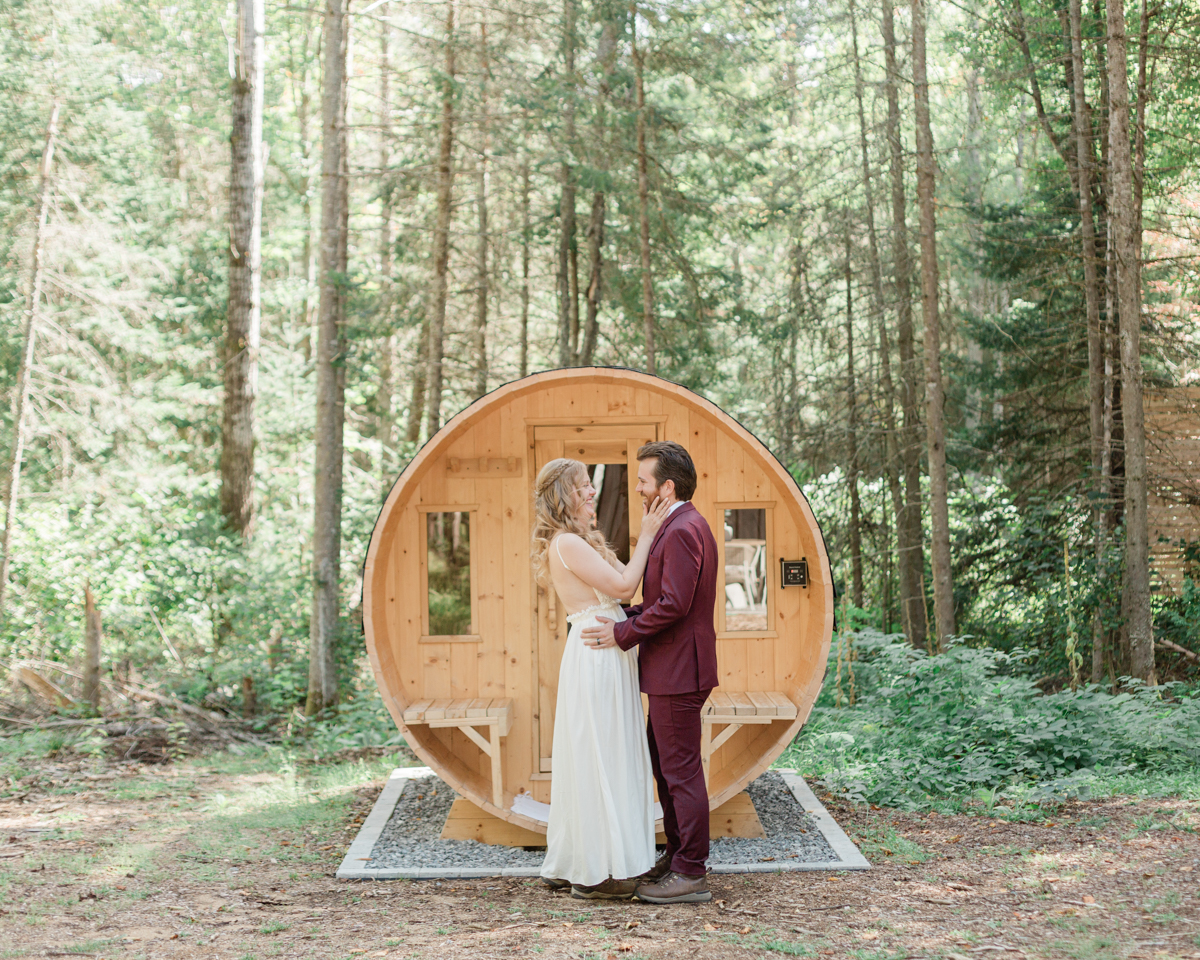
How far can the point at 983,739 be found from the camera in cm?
695

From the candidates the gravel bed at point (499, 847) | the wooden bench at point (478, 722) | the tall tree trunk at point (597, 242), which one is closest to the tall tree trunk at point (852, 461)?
the tall tree trunk at point (597, 242)

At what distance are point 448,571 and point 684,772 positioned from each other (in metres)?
2.16

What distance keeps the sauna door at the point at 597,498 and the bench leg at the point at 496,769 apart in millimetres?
561

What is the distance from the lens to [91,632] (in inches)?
332

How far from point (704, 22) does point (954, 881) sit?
36.4 feet

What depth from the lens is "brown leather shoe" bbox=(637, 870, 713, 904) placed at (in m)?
4.55

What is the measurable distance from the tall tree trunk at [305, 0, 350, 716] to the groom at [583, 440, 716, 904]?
5560 mm

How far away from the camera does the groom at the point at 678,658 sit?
4520 mm

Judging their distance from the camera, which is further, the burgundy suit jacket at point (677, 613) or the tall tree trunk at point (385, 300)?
the tall tree trunk at point (385, 300)

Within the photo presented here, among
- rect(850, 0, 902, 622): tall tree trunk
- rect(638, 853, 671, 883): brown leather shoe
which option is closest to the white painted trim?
rect(638, 853, 671, 883): brown leather shoe

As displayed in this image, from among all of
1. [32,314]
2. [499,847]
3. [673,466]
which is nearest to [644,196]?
[32,314]

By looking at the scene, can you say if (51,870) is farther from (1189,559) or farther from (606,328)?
(606,328)

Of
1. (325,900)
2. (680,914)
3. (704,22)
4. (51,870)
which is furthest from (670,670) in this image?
(704,22)

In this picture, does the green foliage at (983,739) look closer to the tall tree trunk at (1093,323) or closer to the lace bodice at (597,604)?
the tall tree trunk at (1093,323)
